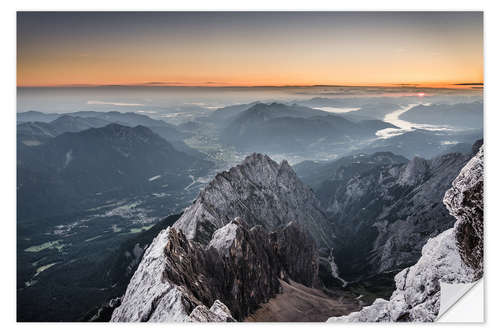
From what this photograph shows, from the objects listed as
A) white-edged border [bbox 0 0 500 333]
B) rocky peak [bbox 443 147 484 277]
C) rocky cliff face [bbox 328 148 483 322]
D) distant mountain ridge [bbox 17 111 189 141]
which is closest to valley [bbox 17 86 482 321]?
distant mountain ridge [bbox 17 111 189 141]

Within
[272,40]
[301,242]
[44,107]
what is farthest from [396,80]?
[301,242]

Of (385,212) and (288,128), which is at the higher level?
(288,128)

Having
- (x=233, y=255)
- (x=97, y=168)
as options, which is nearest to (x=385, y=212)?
(x=233, y=255)

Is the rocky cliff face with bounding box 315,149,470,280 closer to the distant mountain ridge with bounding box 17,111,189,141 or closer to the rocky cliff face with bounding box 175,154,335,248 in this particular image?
the rocky cliff face with bounding box 175,154,335,248

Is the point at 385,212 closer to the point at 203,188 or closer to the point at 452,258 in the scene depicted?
the point at 203,188

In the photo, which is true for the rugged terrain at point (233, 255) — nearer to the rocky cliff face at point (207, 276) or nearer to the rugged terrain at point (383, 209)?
the rocky cliff face at point (207, 276)
